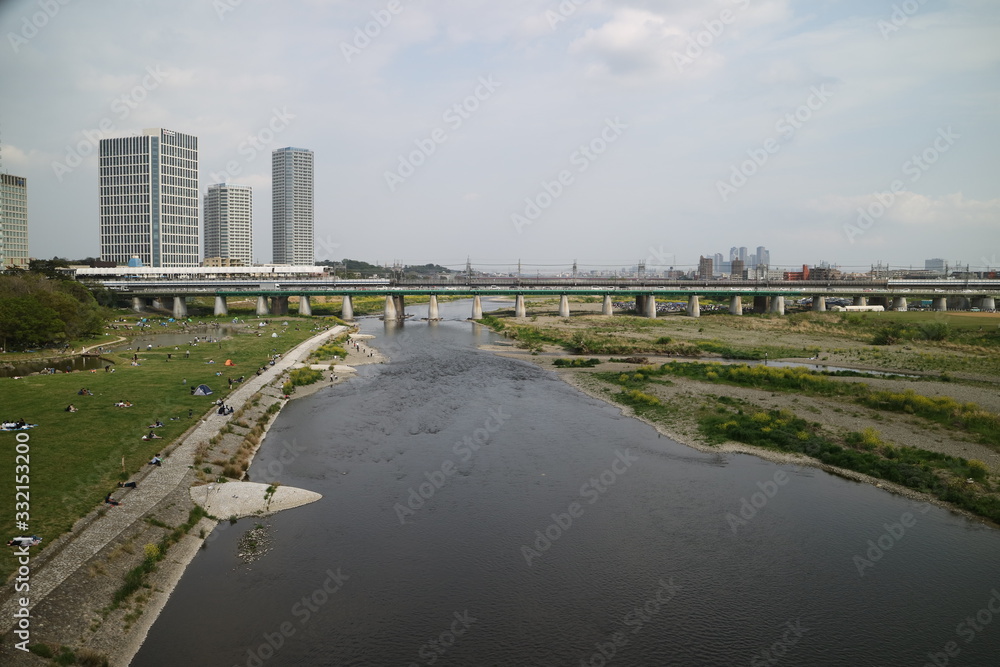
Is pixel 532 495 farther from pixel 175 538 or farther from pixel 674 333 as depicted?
pixel 674 333

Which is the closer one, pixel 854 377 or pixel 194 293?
pixel 854 377

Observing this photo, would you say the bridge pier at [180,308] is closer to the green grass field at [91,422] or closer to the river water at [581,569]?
the green grass field at [91,422]

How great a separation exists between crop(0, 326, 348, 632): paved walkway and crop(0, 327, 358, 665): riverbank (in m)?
0.03

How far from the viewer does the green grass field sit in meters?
24.0

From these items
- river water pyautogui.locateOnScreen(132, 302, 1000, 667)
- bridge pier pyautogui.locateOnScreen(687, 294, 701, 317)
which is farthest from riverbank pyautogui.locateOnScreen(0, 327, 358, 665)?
bridge pier pyautogui.locateOnScreen(687, 294, 701, 317)

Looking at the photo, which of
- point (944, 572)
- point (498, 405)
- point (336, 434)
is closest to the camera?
point (944, 572)

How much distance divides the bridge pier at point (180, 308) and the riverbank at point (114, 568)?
322 ft

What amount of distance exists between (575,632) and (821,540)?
12.2m

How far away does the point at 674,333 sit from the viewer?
94438 millimetres

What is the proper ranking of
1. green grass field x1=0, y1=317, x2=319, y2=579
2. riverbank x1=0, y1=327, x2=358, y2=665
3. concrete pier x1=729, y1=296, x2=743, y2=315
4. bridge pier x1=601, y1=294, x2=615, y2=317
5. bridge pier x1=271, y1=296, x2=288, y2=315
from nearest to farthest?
riverbank x1=0, y1=327, x2=358, y2=665 < green grass field x1=0, y1=317, x2=319, y2=579 < bridge pier x1=271, y1=296, x2=288, y2=315 < bridge pier x1=601, y1=294, x2=615, y2=317 < concrete pier x1=729, y1=296, x2=743, y2=315

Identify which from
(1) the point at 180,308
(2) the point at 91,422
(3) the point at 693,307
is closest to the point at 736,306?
(3) the point at 693,307

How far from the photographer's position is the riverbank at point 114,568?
17469 mm

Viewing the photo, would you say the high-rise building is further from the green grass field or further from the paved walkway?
the paved walkway

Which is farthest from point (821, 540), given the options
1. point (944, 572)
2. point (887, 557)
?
point (944, 572)
